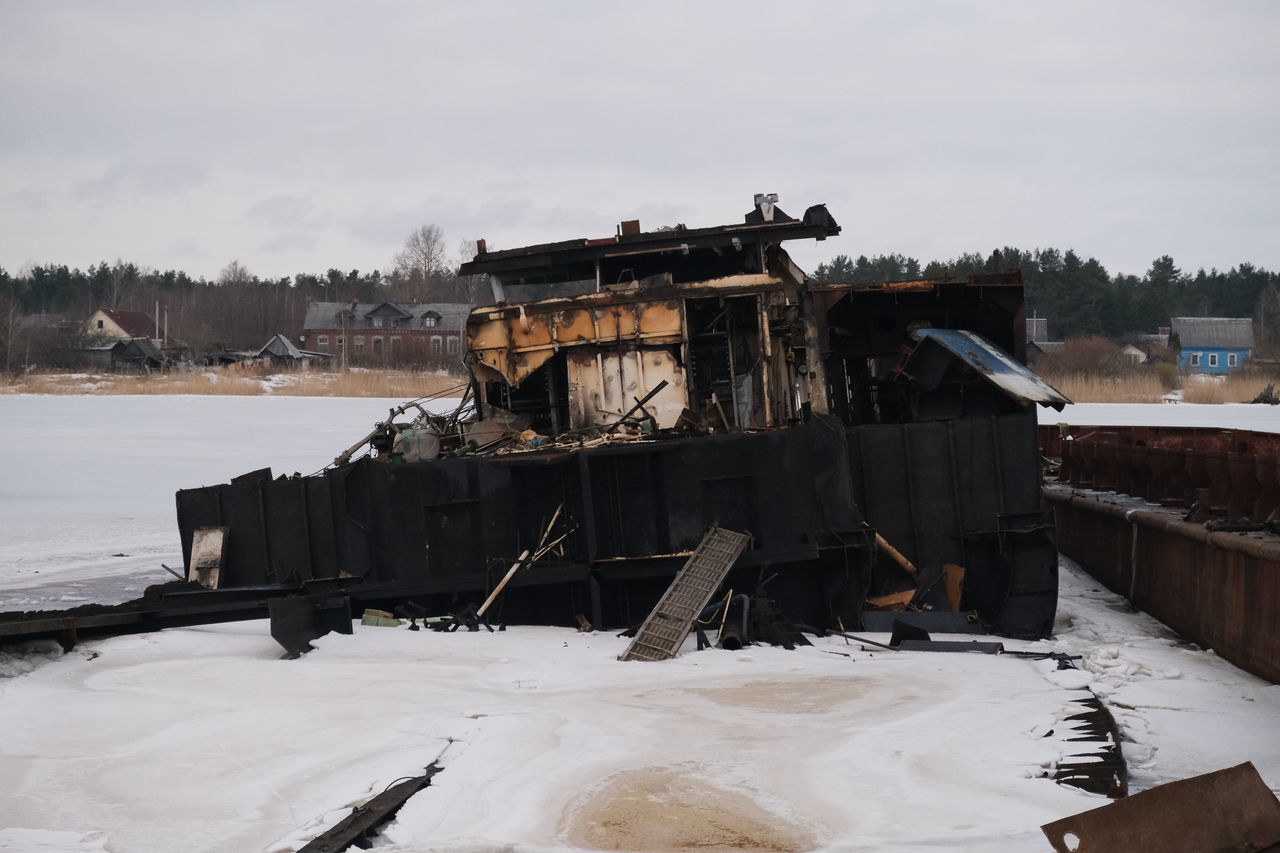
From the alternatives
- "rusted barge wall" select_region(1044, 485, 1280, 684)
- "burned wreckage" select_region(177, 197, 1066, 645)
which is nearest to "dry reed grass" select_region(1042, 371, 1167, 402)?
"rusted barge wall" select_region(1044, 485, 1280, 684)

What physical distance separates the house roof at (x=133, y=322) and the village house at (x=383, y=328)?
59.5ft

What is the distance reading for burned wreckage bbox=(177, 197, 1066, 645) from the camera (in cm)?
1475

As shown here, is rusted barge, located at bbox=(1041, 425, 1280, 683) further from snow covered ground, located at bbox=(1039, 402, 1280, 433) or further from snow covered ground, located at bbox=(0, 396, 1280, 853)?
snow covered ground, located at bbox=(1039, 402, 1280, 433)

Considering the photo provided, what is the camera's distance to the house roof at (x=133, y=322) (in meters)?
117

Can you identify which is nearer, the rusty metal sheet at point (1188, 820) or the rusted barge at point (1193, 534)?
the rusty metal sheet at point (1188, 820)

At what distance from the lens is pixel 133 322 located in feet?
393

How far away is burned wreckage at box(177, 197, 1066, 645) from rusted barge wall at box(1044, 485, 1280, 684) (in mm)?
1455

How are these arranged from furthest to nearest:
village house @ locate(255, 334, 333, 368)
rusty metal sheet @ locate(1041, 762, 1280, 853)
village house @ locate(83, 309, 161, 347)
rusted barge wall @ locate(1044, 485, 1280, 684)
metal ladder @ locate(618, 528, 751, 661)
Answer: village house @ locate(83, 309, 161, 347), village house @ locate(255, 334, 333, 368), metal ladder @ locate(618, 528, 751, 661), rusted barge wall @ locate(1044, 485, 1280, 684), rusty metal sheet @ locate(1041, 762, 1280, 853)

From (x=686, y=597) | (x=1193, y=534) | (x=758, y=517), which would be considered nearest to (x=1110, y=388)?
(x=1193, y=534)

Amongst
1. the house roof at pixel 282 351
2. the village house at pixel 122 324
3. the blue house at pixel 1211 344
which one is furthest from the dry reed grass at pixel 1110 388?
the village house at pixel 122 324

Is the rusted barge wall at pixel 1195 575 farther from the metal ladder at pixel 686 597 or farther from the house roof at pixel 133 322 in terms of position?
the house roof at pixel 133 322

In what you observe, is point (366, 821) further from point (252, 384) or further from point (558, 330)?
point (252, 384)

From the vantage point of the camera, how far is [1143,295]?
111125mm

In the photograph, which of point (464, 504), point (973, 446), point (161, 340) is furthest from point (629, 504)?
point (161, 340)
